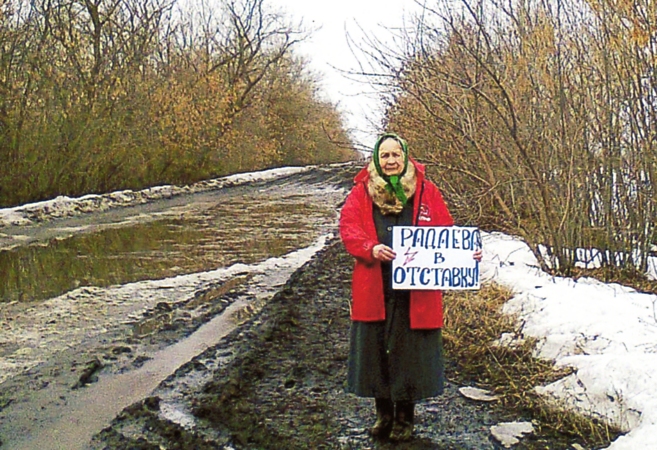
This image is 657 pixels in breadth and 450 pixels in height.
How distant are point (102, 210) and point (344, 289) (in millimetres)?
16656

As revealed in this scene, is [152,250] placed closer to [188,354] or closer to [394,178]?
[188,354]

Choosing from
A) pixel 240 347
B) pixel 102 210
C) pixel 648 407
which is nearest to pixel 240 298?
pixel 240 347

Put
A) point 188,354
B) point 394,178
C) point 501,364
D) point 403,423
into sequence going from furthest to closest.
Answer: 1. point 188,354
2. point 501,364
3. point 403,423
4. point 394,178

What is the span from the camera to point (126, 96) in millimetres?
29094

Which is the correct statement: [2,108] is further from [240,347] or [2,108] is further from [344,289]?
[240,347]

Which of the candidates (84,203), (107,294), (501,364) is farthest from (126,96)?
(501,364)

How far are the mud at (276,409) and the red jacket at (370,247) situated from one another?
802mm

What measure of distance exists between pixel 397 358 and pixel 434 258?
650 mm

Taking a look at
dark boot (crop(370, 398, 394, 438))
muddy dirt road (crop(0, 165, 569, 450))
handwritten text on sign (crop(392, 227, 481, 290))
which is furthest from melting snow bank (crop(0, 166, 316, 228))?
handwritten text on sign (crop(392, 227, 481, 290))

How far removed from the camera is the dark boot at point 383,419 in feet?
15.9

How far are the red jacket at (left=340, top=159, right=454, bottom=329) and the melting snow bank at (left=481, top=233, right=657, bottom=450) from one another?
123cm

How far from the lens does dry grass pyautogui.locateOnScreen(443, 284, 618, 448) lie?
16.1 feet

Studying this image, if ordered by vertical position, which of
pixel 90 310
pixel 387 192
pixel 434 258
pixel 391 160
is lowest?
pixel 90 310

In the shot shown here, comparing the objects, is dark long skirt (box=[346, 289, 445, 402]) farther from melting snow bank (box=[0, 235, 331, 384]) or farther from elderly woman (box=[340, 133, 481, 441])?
melting snow bank (box=[0, 235, 331, 384])
